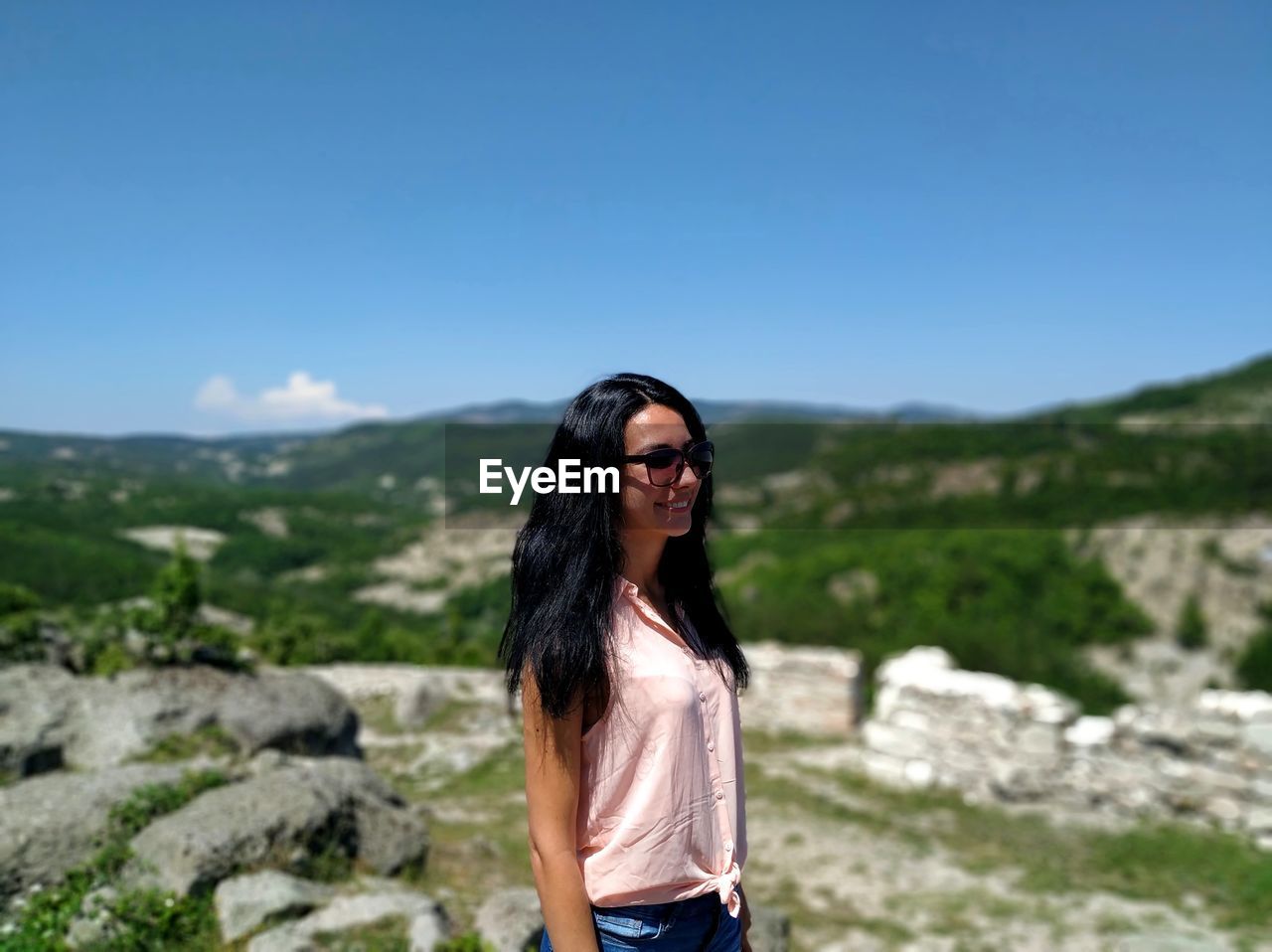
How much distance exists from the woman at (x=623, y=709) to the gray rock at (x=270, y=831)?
2.81 meters

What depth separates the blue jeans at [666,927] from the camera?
165 centimetres

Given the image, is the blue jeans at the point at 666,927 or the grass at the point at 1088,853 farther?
the grass at the point at 1088,853

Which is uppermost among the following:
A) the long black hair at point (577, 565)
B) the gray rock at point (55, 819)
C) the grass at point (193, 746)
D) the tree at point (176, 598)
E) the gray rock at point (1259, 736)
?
the long black hair at point (577, 565)

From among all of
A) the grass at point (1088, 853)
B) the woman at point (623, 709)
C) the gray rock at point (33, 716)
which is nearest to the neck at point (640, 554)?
the woman at point (623, 709)

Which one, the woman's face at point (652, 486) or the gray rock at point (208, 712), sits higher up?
the woman's face at point (652, 486)

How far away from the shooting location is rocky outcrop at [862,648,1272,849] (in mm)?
8531

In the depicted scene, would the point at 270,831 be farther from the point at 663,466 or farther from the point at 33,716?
the point at 663,466

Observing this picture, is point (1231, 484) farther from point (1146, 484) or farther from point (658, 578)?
point (658, 578)

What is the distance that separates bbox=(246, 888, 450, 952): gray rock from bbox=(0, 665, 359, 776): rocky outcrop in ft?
9.58

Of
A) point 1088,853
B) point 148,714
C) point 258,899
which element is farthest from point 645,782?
point 1088,853

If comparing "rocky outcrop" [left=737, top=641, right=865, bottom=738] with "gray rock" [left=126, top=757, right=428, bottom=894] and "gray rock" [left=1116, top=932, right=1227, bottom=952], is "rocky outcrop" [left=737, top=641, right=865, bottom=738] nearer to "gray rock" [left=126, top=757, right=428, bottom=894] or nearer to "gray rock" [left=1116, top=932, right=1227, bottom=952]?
"gray rock" [left=1116, top=932, right=1227, bottom=952]

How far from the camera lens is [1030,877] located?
728 cm

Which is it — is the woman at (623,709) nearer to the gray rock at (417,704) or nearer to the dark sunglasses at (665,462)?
the dark sunglasses at (665,462)

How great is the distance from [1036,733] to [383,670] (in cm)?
871
